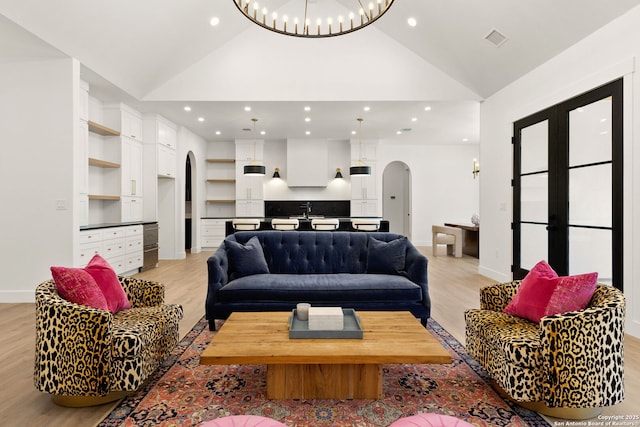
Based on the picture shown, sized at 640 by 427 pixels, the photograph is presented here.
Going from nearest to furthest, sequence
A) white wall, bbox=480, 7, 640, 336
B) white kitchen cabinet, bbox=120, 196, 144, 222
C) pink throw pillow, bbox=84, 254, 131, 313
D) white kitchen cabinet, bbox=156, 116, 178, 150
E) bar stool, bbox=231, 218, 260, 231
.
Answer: pink throw pillow, bbox=84, 254, 131, 313 → white wall, bbox=480, 7, 640, 336 → bar stool, bbox=231, 218, 260, 231 → white kitchen cabinet, bbox=120, 196, 144, 222 → white kitchen cabinet, bbox=156, 116, 178, 150

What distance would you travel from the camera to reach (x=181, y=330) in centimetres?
322

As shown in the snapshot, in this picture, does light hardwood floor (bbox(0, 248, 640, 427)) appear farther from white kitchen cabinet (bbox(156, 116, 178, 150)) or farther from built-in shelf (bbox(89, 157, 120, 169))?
white kitchen cabinet (bbox(156, 116, 178, 150))

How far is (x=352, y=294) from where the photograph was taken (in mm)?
3062

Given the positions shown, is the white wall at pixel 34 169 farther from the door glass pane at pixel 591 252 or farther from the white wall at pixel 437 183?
the white wall at pixel 437 183

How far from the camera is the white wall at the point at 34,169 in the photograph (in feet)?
13.9

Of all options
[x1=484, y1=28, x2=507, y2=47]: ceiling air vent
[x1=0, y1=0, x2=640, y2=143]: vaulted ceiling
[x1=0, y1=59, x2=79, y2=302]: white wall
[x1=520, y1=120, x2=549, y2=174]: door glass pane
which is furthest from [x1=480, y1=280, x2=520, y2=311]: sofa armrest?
[x1=0, y1=59, x2=79, y2=302]: white wall

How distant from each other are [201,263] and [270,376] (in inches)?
217

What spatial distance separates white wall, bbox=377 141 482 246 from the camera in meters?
10.3

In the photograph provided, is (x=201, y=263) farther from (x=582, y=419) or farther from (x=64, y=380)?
(x=582, y=419)

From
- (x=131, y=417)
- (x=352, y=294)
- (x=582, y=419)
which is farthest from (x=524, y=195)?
(x=131, y=417)

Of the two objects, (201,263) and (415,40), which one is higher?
(415,40)

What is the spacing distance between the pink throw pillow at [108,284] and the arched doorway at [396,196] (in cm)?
959

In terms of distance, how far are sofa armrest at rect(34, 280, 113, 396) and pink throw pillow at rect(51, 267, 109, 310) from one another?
174 mm

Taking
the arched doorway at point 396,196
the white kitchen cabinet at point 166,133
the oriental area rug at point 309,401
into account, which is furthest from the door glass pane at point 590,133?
the arched doorway at point 396,196
